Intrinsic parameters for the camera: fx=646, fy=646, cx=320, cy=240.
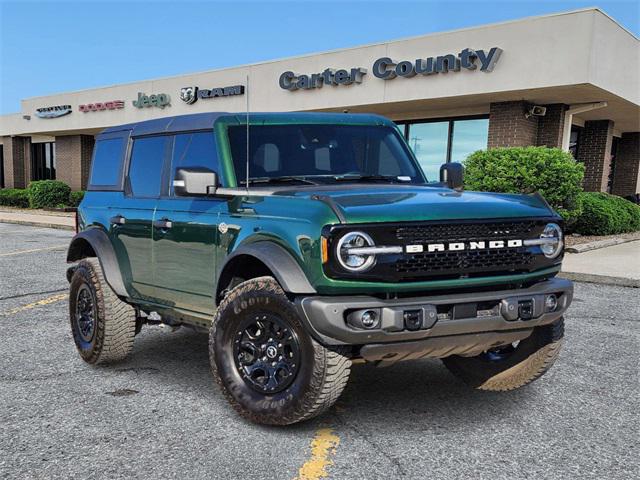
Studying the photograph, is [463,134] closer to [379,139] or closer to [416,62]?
[416,62]

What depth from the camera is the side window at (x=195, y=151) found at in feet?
14.9

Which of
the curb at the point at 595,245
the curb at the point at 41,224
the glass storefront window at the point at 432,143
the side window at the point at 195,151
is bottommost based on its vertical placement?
the curb at the point at 41,224

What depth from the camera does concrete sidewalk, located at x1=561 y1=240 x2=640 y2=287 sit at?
32.7 ft

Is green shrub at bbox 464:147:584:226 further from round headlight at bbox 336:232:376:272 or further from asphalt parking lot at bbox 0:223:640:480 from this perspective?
round headlight at bbox 336:232:376:272

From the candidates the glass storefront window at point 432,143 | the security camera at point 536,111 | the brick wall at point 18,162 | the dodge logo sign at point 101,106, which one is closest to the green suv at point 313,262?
the security camera at point 536,111

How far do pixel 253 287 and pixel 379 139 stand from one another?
6.10 feet

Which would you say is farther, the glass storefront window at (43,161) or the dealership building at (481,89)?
the glass storefront window at (43,161)

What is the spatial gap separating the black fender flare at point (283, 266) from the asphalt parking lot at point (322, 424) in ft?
2.97

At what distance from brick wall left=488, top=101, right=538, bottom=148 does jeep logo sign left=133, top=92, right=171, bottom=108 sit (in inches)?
528

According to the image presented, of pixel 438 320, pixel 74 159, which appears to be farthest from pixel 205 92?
pixel 438 320

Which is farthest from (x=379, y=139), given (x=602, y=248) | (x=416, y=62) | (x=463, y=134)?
(x=463, y=134)

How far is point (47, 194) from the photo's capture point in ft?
97.6

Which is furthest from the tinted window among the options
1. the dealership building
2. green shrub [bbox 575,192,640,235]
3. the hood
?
green shrub [bbox 575,192,640,235]

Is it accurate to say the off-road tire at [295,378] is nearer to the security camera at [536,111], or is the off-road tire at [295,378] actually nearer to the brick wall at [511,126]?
the brick wall at [511,126]
